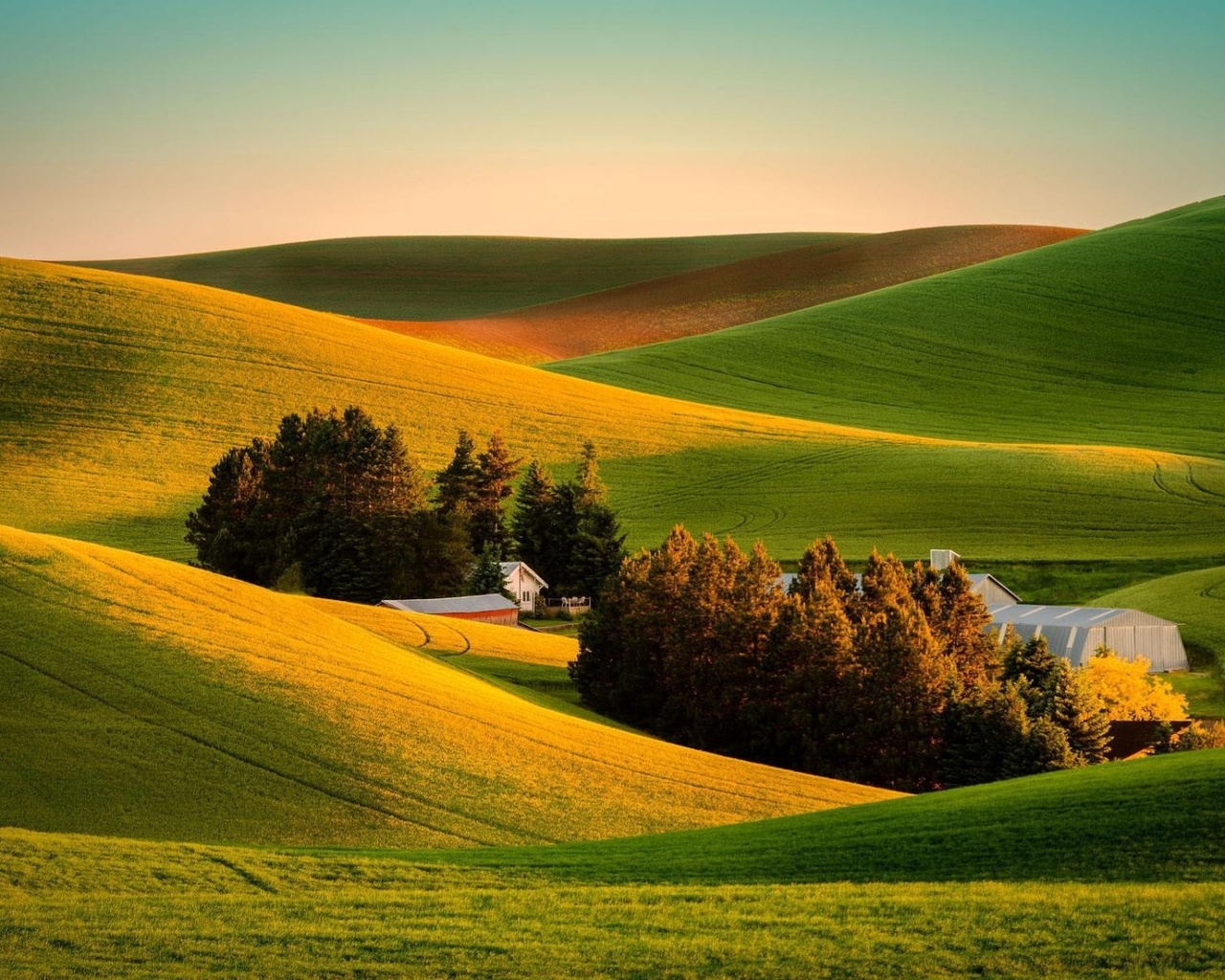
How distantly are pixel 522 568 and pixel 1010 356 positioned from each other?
6045 cm

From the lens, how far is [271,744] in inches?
1064

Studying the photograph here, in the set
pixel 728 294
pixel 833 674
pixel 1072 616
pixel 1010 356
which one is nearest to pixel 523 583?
pixel 1072 616

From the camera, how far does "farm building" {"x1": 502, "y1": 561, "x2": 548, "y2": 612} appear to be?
6925 centimetres

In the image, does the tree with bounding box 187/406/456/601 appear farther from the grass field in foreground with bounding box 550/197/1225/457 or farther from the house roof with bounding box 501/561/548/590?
the grass field in foreground with bounding box 550/197/1225/457

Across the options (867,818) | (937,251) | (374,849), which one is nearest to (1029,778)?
(867,818)

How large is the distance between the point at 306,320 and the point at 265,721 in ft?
273

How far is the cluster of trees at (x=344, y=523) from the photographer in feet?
215

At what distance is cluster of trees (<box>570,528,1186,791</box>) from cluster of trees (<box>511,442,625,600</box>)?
21411 millimetres

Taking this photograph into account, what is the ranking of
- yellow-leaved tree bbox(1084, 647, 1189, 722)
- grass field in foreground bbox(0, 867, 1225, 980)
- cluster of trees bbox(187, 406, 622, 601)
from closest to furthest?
1. grass field in foreground bbox(0, 867, 1225, 980)
2. yellow-leaved tree bbox(1084, 647, 1189, 722)
3. cluster of trees bbox(187, 406, 622, 601)

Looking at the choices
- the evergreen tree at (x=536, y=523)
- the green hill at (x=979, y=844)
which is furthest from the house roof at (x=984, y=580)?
the green hill at (x=979, y=844)

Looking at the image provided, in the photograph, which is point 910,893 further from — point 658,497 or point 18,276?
point 18,276

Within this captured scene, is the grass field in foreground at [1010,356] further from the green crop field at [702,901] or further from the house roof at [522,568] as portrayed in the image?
the green crop field at [702,901]

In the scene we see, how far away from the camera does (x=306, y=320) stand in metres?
108

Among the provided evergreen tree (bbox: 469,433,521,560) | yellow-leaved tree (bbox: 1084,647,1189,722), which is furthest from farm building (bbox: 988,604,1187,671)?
evergreen tree (bbox: 469,433,521,560)
